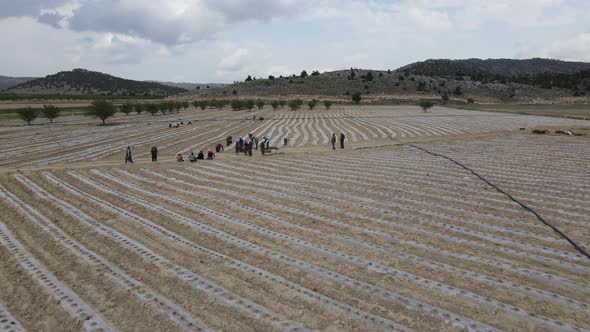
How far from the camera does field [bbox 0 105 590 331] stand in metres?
6.70

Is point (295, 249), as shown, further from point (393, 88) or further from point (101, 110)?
point (393, 88)

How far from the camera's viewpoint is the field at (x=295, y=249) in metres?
6.70

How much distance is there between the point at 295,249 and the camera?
959 cm

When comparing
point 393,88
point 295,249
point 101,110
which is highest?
point 393,88

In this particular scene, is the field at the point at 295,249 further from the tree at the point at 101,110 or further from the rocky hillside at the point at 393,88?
the rocky hillside at the point at 393,88

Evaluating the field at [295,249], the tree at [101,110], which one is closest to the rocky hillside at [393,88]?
the tree at [101,110]

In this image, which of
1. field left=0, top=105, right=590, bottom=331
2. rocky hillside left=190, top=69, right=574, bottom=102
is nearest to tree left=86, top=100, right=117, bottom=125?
field left=0, top=105, right=590, bottom=331

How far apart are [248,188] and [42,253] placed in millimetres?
8003

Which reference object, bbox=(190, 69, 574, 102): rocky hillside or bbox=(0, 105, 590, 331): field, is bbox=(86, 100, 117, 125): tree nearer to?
bbox=(0, 105, 590, 331): field

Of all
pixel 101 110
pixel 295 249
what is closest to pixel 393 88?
pixel 101 110

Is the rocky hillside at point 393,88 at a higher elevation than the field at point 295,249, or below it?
higher

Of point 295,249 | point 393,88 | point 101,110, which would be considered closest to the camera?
point 295,249

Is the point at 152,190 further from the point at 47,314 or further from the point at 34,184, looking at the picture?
the point at 47,314

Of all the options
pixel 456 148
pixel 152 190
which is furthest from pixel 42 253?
pixel 456 148
